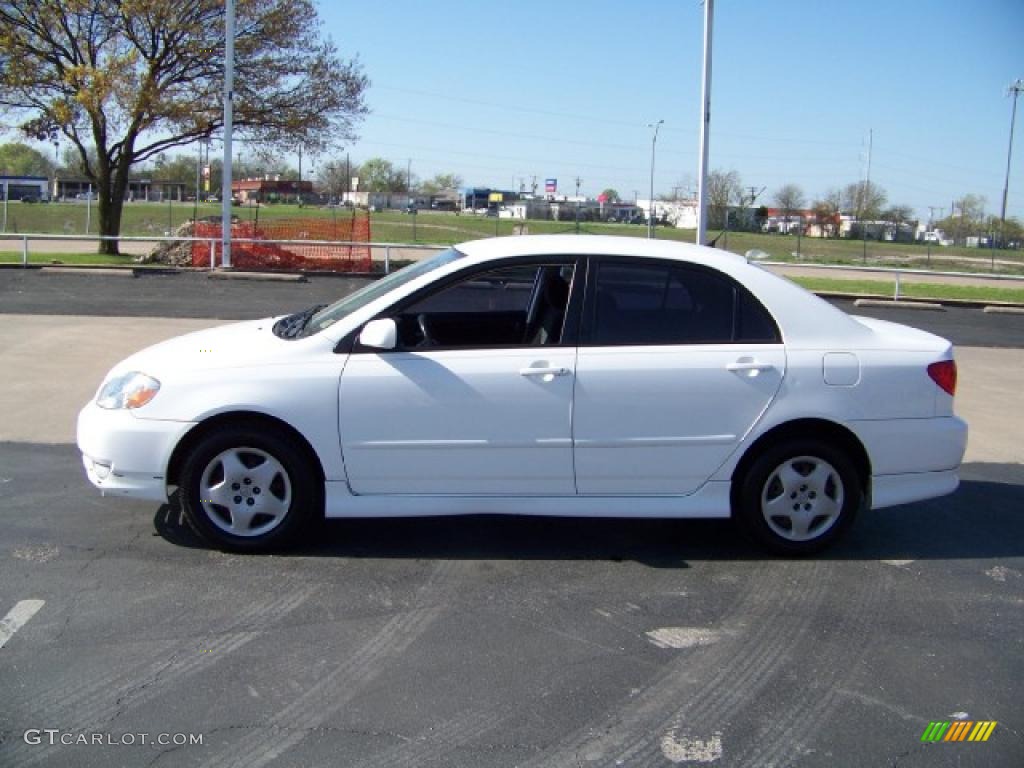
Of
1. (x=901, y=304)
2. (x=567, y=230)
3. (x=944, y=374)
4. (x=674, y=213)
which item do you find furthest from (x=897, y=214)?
(x=944, y=374)

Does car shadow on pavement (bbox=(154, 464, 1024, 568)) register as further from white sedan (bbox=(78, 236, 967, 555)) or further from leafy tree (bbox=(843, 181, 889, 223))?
leafy tree (bbox=(843, 181, 889, 223))

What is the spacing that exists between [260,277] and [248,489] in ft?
53.2

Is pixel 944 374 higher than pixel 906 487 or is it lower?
higher

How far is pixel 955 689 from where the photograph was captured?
3850mm

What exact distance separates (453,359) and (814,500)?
2010 millimetres

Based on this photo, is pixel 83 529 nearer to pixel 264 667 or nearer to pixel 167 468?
pixel 167 468

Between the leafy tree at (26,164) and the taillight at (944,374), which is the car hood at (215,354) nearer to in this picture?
the taillight at (944,374)

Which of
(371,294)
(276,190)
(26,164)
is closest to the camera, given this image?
(371,294)

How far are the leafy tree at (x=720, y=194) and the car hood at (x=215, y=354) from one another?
100.0 ft

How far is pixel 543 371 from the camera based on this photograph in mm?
4949

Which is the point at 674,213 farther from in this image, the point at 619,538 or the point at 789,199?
the point at 619,538

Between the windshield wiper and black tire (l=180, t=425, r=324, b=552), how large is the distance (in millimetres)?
616

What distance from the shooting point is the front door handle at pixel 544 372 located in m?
4.94

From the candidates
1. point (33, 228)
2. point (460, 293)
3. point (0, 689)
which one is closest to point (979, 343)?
point (460, 293)
